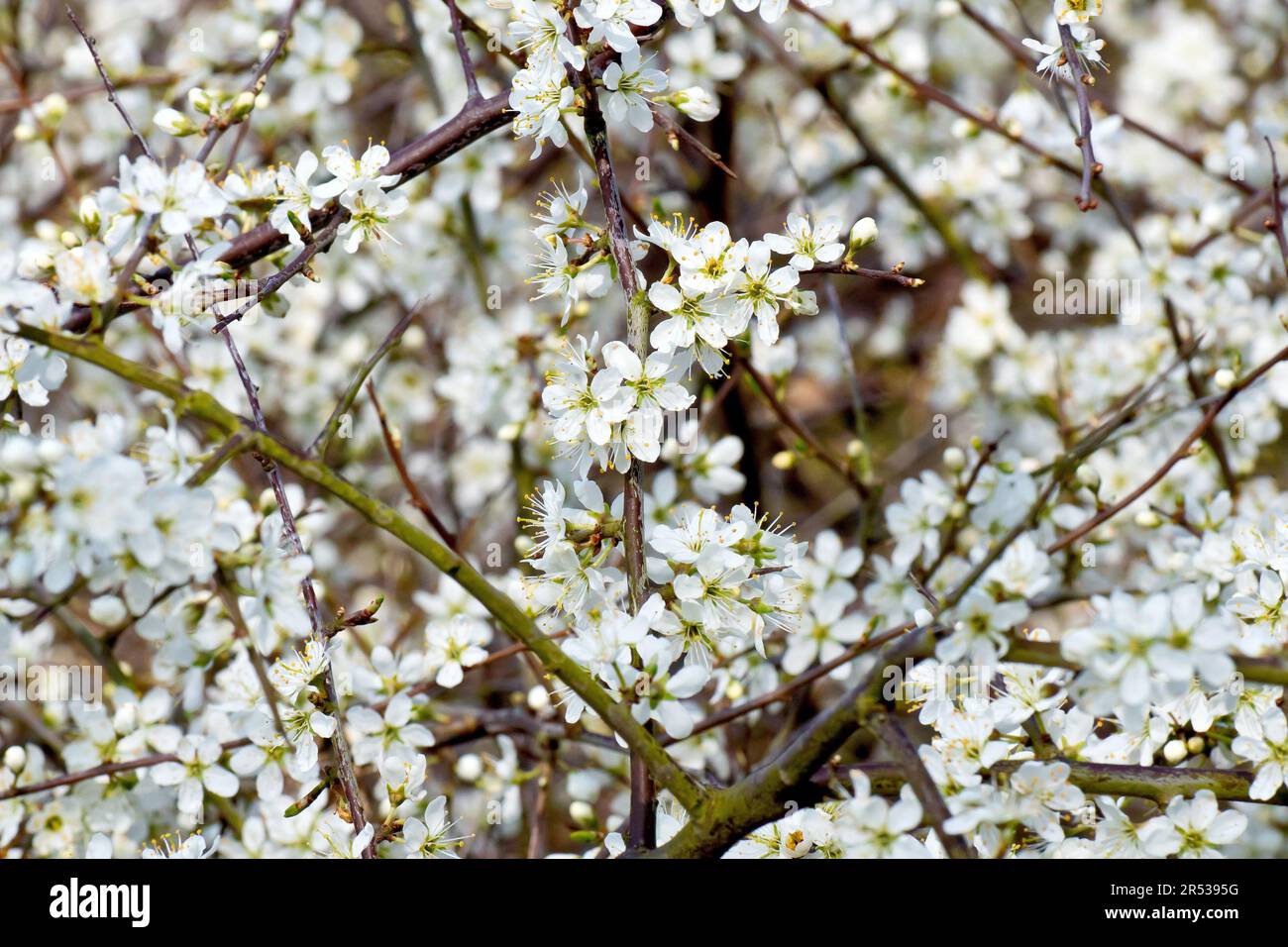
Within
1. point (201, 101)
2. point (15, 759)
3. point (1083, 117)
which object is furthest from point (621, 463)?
point (15, 759)

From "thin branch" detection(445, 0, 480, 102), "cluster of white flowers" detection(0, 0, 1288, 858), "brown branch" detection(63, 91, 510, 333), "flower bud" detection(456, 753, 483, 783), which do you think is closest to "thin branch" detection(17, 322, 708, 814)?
"cluster of white flowers" detection(0, 0, 1288, 858)

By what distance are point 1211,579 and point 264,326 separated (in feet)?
9.56

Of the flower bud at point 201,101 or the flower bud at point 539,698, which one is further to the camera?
the flower bud at point 539,698

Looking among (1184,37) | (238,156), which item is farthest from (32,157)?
(1184,37)

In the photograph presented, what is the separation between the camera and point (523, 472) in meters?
3.33

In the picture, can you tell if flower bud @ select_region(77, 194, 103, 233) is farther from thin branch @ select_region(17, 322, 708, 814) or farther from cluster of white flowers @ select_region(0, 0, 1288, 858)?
thin branch @ select_region(17, 322, 708, 814)

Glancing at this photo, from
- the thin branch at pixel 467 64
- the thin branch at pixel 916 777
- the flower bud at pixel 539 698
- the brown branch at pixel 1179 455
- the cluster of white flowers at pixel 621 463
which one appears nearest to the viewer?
the thin branch at pixel 916 777

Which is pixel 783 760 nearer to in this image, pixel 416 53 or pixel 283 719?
pixel 283 719

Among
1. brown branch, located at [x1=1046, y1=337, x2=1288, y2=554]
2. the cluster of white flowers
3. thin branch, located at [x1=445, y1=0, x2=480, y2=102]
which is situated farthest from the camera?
brown branch, located at [x1=1046, y1=337, x2=1288, y2=554]

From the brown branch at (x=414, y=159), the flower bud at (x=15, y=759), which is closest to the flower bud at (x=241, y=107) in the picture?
the brown branch at (x=414, y=159)

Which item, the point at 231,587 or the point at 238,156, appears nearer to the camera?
the point at 231,587

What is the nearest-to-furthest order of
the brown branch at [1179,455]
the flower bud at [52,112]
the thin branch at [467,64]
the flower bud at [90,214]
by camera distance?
the flower bud at [90,214] < the thin branch at [467,64] < the brown branch at [1179,455] < the flower bud at [52,112]

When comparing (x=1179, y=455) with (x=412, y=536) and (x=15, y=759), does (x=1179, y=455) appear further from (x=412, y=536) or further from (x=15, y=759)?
(x=15, y=759)

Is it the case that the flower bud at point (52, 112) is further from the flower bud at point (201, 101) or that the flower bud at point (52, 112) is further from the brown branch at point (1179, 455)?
the brown branch at point (1179, 455)
